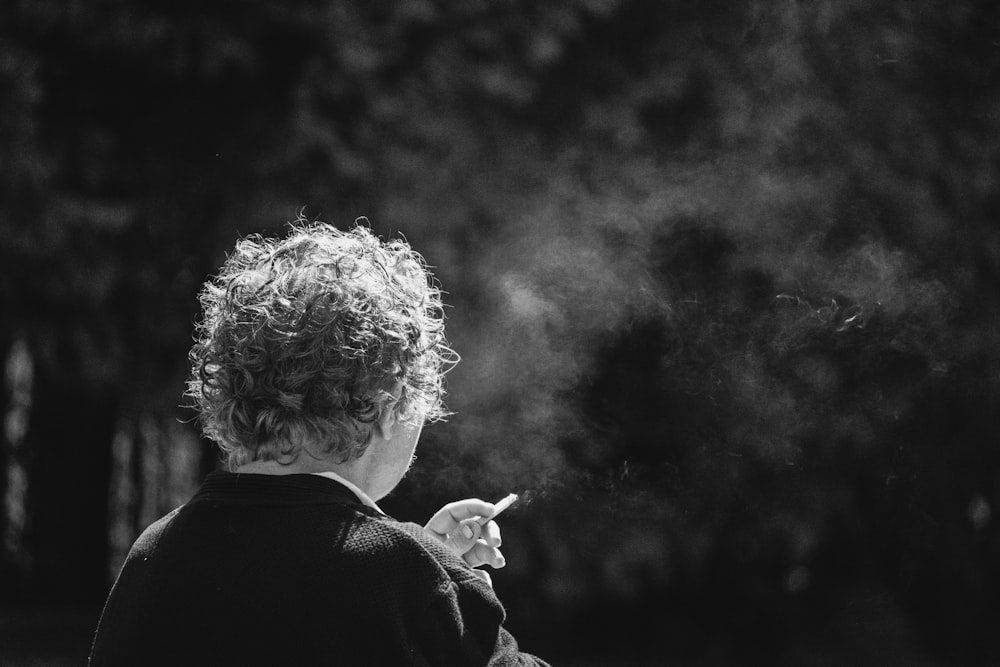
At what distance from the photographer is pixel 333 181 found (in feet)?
12.1

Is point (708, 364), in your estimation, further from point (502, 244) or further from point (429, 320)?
point (429, 320)

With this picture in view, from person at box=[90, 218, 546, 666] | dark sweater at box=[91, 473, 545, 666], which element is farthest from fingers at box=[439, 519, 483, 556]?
dark sweater at box=[91, 473, 545, 666]

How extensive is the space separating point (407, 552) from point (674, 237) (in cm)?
200

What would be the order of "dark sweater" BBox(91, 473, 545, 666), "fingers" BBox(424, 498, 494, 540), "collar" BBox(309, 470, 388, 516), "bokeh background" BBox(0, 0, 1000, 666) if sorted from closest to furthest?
"dark sweater" BBox(91, 473, 545, 666) → "collar" BBox(309, 470, 388, 516) → "fingers" BBox(424, 498, 494, 540) → "bokeh background" BBox(0, 0, 1000, 666)

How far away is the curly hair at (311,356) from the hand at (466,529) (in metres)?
0.20

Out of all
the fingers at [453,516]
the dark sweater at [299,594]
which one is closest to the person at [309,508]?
the dark sweater at [299,594]

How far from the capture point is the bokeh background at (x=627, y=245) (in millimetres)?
2957

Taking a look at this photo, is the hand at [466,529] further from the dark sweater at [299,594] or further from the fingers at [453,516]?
the dark sweater at [299,594]

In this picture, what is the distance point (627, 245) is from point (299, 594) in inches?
78.7

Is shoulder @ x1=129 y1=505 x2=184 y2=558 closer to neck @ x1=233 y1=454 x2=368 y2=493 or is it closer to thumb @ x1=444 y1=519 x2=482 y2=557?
neck @ x1=233 y1=454 x2=368 y2=493

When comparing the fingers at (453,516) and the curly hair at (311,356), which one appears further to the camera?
the fingers at (453,516)

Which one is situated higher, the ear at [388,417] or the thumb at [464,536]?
the ear at [388,417]

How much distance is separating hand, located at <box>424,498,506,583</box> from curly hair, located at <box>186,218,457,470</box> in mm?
202

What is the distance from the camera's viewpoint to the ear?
54.0 inches
